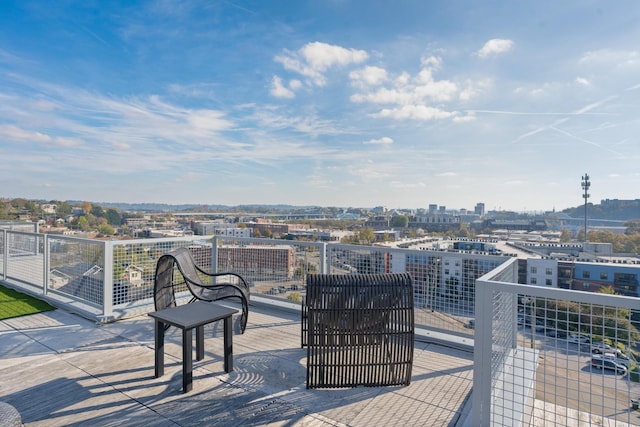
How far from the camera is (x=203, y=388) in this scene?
280 centimetres

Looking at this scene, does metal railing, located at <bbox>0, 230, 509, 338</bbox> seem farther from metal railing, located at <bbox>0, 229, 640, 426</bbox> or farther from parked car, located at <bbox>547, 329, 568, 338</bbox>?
parked car, located at <bbox>547, 329, 568, 338</bbox>

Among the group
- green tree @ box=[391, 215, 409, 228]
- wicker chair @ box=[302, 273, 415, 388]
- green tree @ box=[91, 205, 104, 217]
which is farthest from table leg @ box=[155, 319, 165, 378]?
green tree @ box=[391, 215, 409, 228]

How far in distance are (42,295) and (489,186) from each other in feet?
150

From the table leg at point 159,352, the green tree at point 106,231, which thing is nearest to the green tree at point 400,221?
the green tree at point 106,231

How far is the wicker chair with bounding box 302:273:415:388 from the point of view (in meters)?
2.72

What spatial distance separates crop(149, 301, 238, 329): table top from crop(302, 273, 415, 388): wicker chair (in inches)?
33.2

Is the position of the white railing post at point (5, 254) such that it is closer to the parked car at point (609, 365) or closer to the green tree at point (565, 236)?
the parked car at point (609, 365)

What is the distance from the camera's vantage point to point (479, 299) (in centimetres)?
212

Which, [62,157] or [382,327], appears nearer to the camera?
[382,327]

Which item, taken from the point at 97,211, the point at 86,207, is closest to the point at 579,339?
the point at 97,211

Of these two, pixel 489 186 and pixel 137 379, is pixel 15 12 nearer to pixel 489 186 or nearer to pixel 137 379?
pixel 137 379

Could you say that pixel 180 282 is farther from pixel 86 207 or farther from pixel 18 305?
pixel 86 207

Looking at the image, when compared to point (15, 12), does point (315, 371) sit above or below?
below

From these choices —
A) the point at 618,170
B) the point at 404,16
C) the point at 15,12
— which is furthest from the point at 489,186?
the point at 15,12
